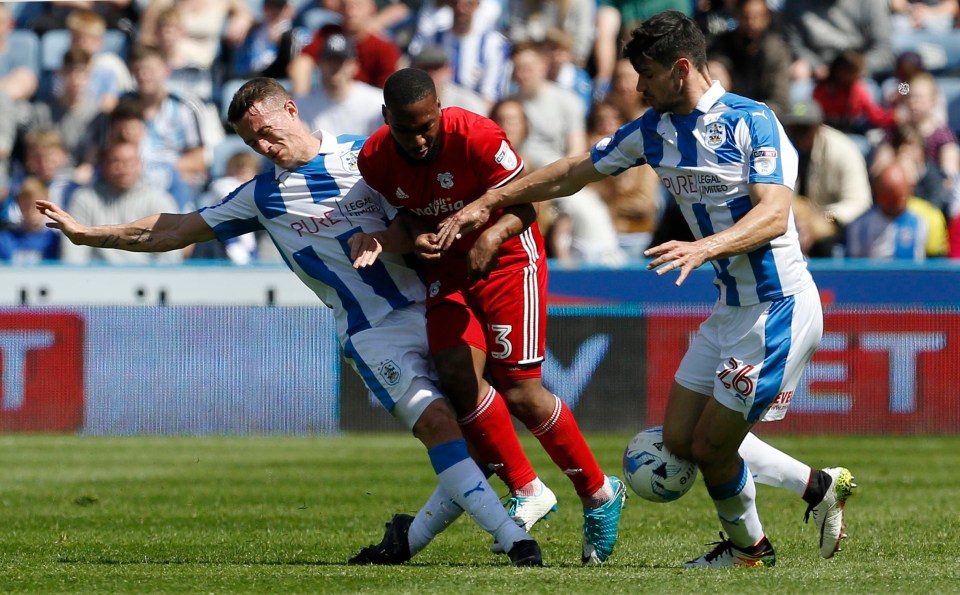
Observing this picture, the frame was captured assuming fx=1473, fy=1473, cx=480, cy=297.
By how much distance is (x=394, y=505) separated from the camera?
30.9 feet

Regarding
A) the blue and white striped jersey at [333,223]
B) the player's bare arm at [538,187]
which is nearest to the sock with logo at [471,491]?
→ the blue and white striped jersey at [333,223]

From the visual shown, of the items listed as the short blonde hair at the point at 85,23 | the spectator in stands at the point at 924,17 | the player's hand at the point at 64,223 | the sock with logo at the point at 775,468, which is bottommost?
the sock with logo at the point at 775,468

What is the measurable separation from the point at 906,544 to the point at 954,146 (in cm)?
1016

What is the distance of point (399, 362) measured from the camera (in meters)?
6.88

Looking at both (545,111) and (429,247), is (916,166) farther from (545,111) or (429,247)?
(429,247)

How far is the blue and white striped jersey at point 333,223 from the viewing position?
708 cm

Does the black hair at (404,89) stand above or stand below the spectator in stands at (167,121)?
→ below

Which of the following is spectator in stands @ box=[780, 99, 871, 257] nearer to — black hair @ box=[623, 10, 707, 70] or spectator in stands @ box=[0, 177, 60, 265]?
spectator in stands @ box=[0, 177, 60, 265]

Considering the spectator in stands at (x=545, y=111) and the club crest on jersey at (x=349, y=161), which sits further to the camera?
the spectator in stands at (x=545, y=111)

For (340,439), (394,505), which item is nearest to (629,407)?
(340,439)

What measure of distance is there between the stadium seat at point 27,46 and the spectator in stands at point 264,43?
9.00 feet

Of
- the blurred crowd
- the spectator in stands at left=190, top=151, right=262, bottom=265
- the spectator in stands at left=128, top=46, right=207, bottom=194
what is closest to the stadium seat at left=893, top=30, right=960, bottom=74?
the blurred crowd

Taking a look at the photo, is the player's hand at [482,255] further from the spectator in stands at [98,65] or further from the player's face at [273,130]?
the spectator in stands at [98,65]

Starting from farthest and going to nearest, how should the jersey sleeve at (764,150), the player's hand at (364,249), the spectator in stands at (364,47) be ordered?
A: the spectator in stands at (364,47) < the player's hand at (364,249) < the jersey sleeve at (764,150)
